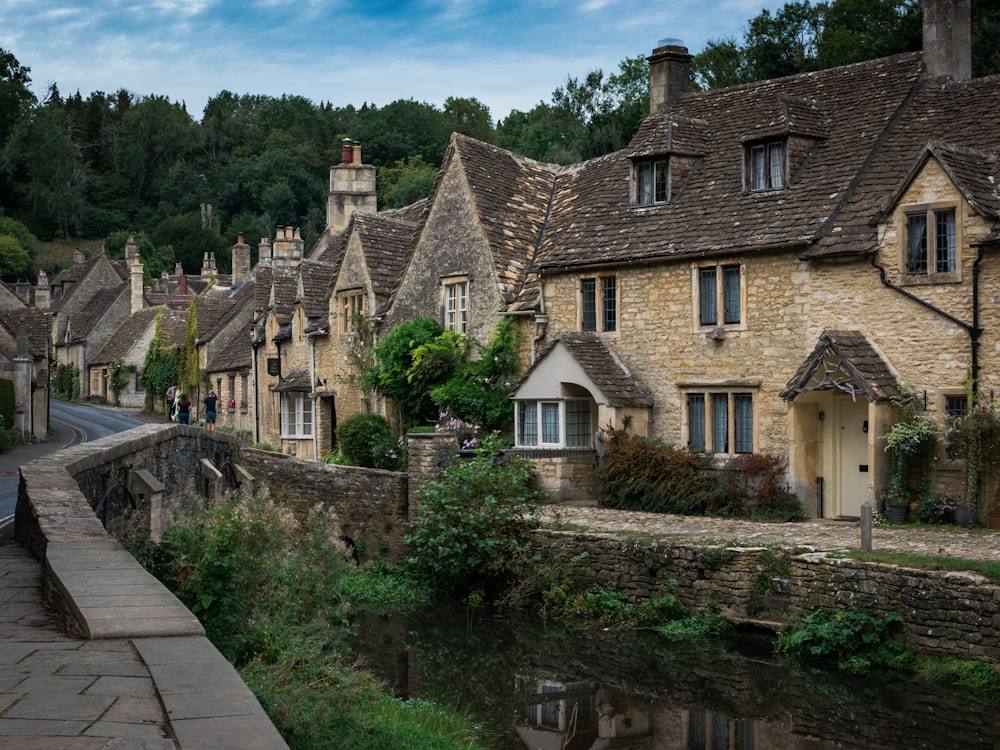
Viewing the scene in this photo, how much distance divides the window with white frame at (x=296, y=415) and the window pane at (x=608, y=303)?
1360 cm

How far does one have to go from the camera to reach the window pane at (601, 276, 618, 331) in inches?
1075

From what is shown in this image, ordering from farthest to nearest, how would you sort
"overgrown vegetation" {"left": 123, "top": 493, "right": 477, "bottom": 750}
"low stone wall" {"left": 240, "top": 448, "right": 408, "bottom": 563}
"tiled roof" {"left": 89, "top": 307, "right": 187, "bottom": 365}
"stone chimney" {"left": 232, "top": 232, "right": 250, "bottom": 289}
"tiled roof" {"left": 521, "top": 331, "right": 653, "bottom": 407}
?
"stone chimney" {"left": 232, "top": 232, "right": 250, "bottom": 289} → "tiled roof" {"left": 89, "top": 307, "right": 187, "bottom": 365} → "low stone wall" {"left": 240, "top": 448, "right": 408, "bottom": 563} → "tiled roof" {"left": 521, "top": 331, "right": 653, "bottom": 407} → "overgrown vegetation" {"left": 123, "top": 493, "right": 477, "bottom": 750}

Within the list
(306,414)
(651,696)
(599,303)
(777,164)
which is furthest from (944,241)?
(306,414)

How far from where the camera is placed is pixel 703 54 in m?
46.0

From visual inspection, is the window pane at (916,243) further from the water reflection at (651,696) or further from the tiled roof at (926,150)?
the water reflection at (651,696)

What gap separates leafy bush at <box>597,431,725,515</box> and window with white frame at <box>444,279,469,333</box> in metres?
6.63

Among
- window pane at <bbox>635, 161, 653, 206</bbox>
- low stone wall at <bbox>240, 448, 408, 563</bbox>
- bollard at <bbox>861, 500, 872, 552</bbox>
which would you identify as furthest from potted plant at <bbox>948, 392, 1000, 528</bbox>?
low stone wall at <bbox>240, 448, 408, 563</bbox>

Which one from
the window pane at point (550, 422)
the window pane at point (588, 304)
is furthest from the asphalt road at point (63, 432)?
the window pane at point (588, 304)

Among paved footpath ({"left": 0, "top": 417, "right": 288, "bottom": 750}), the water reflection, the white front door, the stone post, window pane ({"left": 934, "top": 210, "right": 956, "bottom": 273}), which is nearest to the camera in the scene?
paved footpath ({"left": 0, "top": 417, "right": 288, "bottom": 750})

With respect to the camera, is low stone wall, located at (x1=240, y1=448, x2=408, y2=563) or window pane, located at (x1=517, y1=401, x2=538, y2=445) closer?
low stone wall, located at (x1=240, y1=448, x2=408, y2=563)

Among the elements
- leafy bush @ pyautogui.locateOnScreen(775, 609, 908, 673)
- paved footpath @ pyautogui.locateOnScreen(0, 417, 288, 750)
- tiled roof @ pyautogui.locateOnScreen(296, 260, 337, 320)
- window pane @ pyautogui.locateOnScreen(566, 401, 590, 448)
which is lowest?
leafy bush @ pyautogui.locateOnScreen(775, 609, 908, 673)

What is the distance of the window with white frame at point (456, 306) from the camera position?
30922 mm

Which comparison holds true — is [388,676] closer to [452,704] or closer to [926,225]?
[452,704]

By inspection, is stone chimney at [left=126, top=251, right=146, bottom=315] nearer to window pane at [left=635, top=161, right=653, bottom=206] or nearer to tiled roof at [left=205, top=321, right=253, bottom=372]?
tiled roof at [left=205, top=321, right=253, bottom=372]
